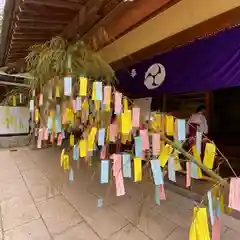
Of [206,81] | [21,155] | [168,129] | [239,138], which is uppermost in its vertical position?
[206,81]

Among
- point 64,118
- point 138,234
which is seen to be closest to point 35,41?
point 64,118

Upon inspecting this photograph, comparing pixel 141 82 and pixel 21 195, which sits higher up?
pixel 141 82

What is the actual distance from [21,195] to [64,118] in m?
2.42

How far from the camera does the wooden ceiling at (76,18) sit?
265 centimetres

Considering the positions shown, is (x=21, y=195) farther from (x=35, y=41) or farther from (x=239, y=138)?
(x=239, y=138)

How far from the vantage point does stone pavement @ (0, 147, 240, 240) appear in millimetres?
2902

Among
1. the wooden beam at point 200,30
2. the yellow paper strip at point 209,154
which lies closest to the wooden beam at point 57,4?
the wooden beam at point 200,30

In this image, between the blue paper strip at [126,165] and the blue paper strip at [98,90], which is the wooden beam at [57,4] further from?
the blue paper strip at [126,165]

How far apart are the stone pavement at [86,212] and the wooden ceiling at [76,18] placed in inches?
91.9

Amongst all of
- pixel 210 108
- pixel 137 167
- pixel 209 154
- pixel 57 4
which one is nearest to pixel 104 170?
pixel 137 167

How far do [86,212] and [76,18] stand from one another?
115 inches

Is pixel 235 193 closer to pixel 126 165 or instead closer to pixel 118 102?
pixel 126 165

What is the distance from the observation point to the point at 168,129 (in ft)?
7.50

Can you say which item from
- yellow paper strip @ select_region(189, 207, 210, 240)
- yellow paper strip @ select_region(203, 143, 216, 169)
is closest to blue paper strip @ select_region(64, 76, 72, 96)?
yellow paper strip @ select_region(203, 143, 216, 169)
